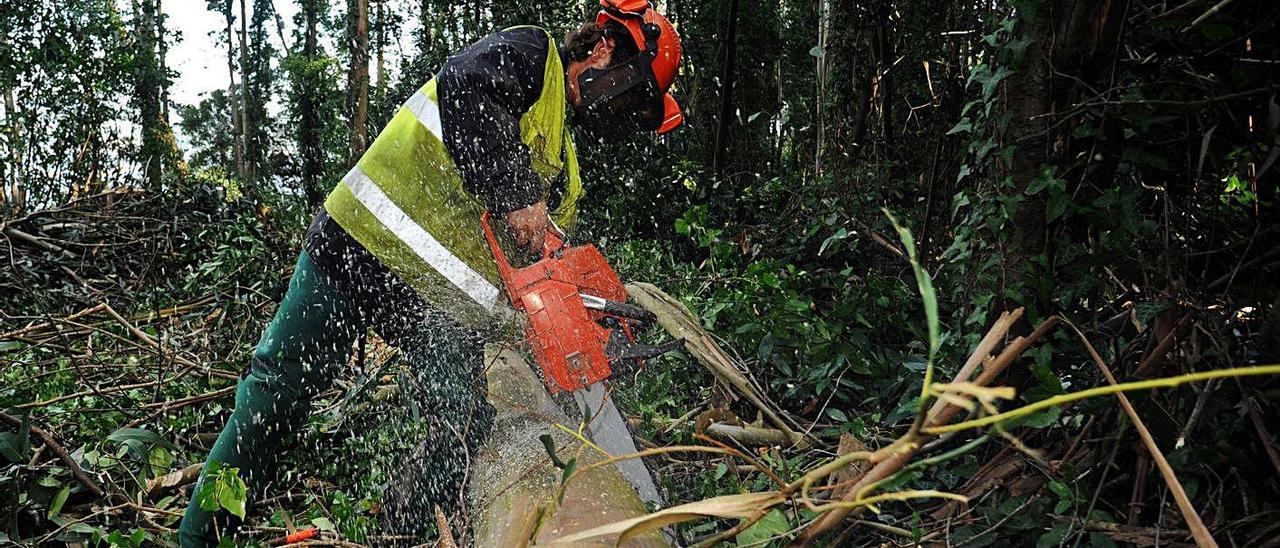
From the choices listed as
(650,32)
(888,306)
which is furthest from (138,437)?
(888,306)

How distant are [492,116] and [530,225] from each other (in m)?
0.34

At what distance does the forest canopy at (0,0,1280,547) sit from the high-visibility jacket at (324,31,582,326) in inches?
30.3

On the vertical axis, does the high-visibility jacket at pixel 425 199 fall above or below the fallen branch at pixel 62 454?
above

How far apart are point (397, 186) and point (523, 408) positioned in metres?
0.87

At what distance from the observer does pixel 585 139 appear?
3.23 m

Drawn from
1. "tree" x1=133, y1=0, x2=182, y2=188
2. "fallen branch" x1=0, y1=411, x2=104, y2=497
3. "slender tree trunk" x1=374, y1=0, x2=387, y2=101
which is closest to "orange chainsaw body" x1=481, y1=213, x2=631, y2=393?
"fallen branch" x1=0, y1=411, x2=104, y2=497

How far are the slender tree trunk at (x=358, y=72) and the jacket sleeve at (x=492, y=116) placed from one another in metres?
9.26

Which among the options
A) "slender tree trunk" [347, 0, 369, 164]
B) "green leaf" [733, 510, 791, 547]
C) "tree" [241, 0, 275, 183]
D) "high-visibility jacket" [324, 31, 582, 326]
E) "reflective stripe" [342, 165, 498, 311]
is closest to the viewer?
"green leaf" [733, 510, 791, 547]

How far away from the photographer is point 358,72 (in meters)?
11.5

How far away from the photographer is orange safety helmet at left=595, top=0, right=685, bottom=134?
8.75 feet

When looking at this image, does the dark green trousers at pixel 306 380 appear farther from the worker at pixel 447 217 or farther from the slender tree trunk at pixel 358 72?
the slender tree trunk at pixel 358 72

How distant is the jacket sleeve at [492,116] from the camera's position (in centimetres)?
248

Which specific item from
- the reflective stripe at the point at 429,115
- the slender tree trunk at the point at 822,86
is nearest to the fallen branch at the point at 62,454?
the reflective stripe at the point at 429,115

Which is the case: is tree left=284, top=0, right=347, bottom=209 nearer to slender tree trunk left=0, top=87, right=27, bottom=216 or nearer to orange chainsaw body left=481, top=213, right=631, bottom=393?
slender tree trunk left=0, top=87, right=27, bottom=216
